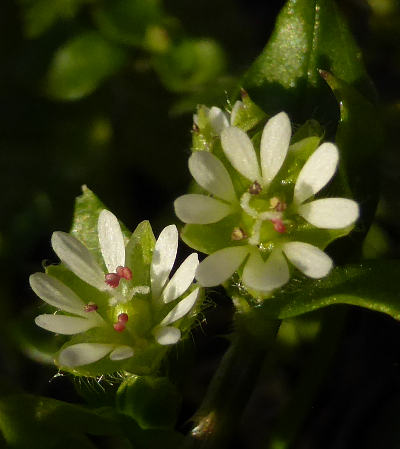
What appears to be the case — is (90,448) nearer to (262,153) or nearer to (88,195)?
(88,195)

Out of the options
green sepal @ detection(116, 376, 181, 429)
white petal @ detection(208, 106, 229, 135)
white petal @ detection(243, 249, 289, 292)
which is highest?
white petal @ detection(208, 106, 229, 135)

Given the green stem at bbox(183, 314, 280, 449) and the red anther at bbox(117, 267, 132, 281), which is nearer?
Answer: the red anther at bbox(117, 267, 132, 281)

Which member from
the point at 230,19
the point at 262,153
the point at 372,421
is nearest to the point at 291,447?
the point at 372,421

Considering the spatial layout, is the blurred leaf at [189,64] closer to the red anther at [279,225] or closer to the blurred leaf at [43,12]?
the blurred leaf at [43,12]

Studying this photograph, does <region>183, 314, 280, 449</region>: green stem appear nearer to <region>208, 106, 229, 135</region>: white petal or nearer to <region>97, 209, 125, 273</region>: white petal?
<region>97, 209, 125, 273</region>: white petal

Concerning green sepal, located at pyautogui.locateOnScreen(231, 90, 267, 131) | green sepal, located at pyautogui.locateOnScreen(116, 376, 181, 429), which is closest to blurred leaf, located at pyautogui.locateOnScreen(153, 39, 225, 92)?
green sepal, located at pyautogui.locateOnScreen(231, 90, 267, 131)

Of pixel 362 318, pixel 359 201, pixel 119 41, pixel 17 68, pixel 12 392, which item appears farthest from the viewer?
pixel 17 68

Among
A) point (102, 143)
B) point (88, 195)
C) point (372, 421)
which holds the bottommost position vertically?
point (372, 421)
